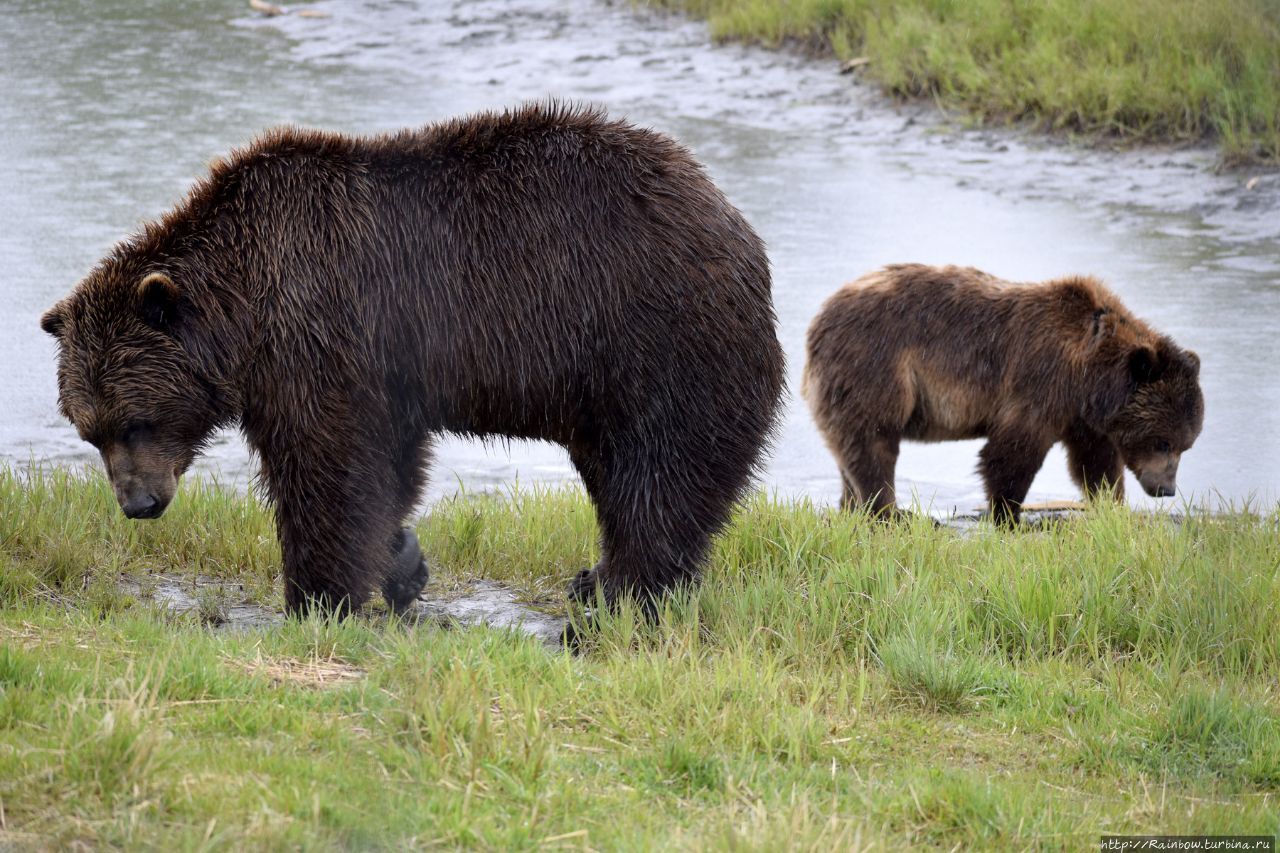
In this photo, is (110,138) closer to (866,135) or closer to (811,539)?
(866,135)

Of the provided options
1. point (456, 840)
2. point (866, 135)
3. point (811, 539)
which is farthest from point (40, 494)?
point (866, 135)

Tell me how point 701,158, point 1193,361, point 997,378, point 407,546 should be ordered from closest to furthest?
point 407,546
point 1193,361
point 997,378
point 701,158

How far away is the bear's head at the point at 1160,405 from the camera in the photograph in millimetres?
7303

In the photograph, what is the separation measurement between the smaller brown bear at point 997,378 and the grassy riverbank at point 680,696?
3.99ft

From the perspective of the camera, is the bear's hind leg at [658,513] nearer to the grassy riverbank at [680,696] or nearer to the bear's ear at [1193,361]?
the grassy riverbank at [680,696]

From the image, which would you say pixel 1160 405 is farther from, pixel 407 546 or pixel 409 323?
pixel 409 323

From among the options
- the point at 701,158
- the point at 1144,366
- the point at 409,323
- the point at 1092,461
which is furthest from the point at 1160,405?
the point at 701,158

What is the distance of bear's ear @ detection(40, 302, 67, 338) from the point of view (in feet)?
16.2

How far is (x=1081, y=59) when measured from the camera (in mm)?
12797

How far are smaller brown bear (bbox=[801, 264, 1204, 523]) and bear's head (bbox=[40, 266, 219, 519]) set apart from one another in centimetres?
336

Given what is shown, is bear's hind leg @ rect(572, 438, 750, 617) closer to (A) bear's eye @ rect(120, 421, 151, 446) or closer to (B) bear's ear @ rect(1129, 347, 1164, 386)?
(A) bear's eye @ rect(120, 421, 151, 446)

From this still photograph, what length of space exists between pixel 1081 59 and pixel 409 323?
9423 millimetres

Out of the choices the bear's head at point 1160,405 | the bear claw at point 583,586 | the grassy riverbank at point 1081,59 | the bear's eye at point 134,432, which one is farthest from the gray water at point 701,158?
the bear's eye at point 134,432

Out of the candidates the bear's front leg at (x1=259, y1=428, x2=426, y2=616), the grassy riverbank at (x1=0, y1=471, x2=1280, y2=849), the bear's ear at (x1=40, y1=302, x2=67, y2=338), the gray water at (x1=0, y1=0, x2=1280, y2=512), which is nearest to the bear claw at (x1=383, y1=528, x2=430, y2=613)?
the grassy riverbank at (x1=0, y1=471, x2=1280, y2=849)
